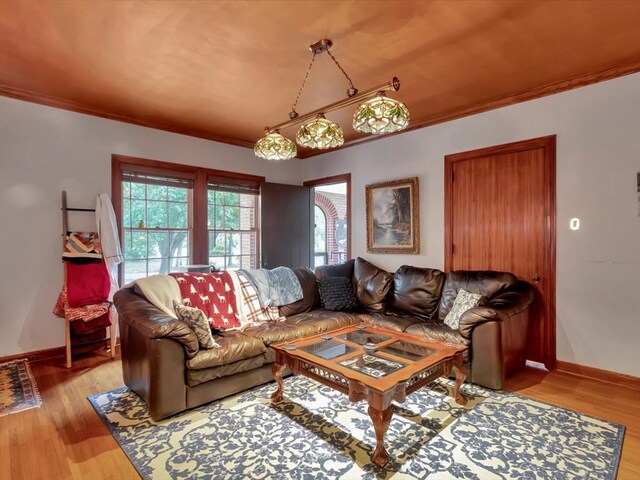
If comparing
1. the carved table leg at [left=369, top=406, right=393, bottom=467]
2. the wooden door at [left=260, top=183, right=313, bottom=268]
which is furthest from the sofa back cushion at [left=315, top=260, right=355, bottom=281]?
the carved table leg at [left=369, top=406, right=393, bottom=467]

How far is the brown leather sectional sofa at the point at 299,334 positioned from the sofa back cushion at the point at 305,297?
0.04 feet

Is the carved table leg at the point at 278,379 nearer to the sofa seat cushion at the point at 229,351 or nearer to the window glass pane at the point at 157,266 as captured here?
the sofa seat cushion at the point at 229,351

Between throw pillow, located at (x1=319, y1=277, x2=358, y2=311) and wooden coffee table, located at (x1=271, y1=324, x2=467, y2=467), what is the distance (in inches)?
38.6

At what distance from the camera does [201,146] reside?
4.77 m

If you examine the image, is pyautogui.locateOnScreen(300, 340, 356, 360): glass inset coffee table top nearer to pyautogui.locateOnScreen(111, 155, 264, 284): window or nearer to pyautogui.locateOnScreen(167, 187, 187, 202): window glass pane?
pyautogui.locateOnScreen(111, 155, 264, 284): window

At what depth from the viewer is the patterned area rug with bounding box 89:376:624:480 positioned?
1.89 metres

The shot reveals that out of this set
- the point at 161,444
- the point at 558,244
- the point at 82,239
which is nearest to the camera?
the point at 161,444

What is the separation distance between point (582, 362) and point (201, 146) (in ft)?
16.6

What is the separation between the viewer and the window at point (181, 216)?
4215 mm

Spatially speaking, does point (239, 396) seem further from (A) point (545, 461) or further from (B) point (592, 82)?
(B) point (592, 82)

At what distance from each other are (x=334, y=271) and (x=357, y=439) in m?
2.43

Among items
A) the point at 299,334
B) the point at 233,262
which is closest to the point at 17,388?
the point at 299,334

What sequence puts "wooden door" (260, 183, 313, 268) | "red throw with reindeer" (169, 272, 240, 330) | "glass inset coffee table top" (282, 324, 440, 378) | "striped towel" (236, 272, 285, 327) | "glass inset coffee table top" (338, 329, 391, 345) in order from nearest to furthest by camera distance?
"glass inset coffee table top" (282, 324, 440, 378) → "glass inset coffee table top" (338, 329, 391, 345) → "red throw with reindeer" (169, 272, 240, 330) → "striped towel" (236, 272, 285, 327) → "wooden door" (260, 183, 313, 268)

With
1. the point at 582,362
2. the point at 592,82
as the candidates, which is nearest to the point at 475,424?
the point at 582,362
